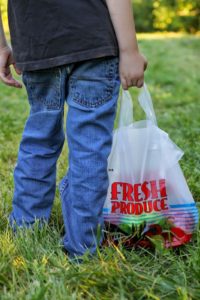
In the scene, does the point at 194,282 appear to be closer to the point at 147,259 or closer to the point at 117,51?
the point at 147,259

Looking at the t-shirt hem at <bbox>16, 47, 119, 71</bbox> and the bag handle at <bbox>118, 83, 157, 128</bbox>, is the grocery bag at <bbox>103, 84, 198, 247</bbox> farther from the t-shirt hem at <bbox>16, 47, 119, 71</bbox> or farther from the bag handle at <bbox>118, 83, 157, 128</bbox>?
the t-shirt hem at <bbox>16, 47, 119, 71</bbox>

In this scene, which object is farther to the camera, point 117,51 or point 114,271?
point 117,51

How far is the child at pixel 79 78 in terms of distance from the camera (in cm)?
190

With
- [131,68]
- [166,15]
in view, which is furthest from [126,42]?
[166,15]

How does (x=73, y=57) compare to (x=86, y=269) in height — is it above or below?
above

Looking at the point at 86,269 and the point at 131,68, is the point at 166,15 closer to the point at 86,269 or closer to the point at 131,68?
the point at 131,68

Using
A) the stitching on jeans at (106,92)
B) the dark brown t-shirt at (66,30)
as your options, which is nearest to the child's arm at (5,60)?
the dark brown t-shirt at (66,30)

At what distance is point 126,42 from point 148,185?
0.64 m

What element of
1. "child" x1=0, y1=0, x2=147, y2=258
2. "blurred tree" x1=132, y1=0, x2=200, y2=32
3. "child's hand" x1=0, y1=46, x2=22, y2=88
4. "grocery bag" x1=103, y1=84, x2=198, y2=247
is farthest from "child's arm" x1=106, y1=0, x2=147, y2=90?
"blurred tree" x1=132, y1=0, x2=200, y2=32

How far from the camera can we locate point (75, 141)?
203 cm

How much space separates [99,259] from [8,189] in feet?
3.29

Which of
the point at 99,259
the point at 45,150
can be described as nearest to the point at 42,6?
the point at 45,150

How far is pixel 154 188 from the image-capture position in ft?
7.47

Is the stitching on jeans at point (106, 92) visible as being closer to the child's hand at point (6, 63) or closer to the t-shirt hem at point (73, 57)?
the t-shirt hem at point (73, 57)
